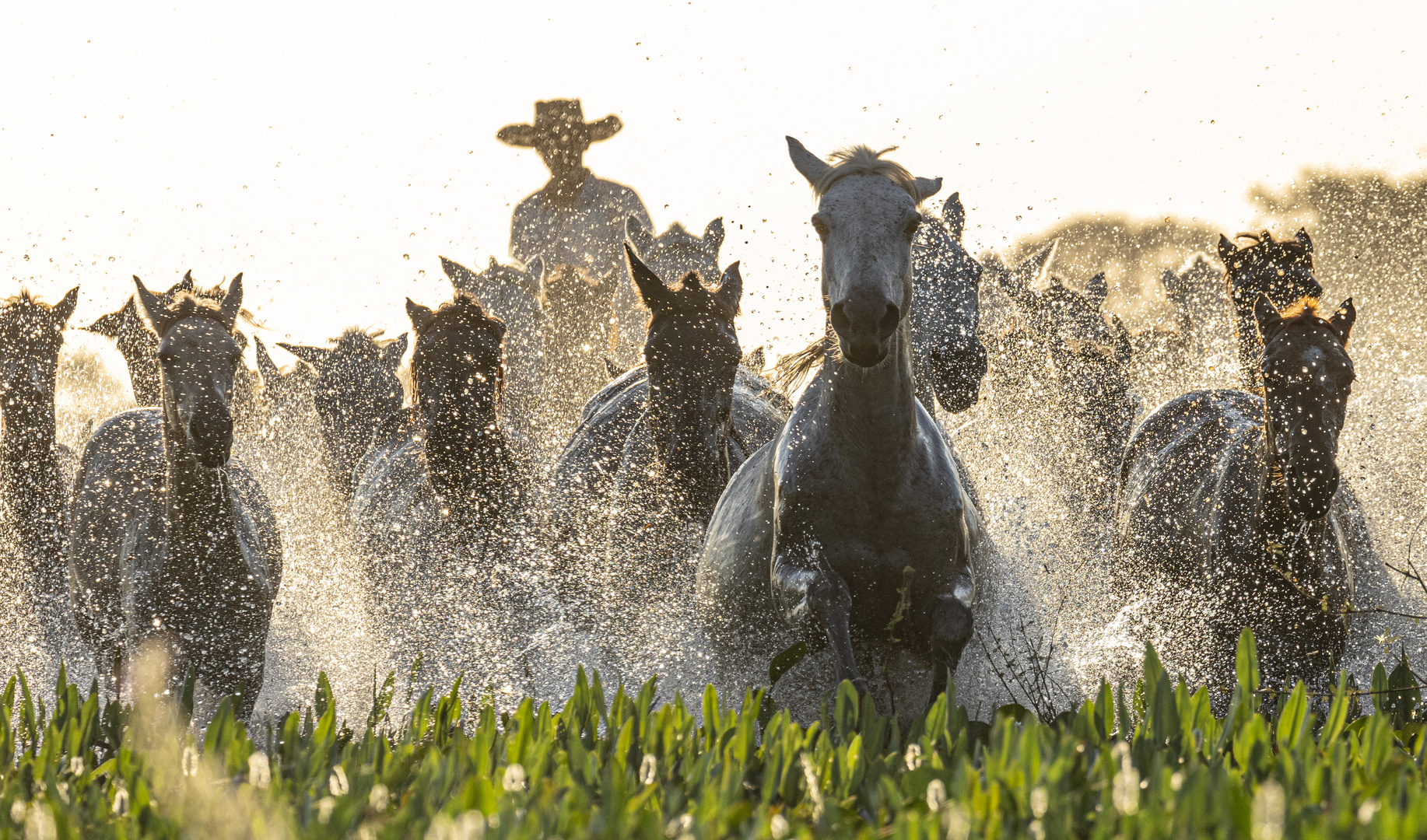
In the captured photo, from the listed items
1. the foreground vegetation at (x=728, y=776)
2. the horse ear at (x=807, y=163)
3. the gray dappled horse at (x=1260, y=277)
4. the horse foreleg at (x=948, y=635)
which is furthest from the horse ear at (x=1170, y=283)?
the foreground vegetation at (x=728, y=776)

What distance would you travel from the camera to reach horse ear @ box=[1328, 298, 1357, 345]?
4.52 m

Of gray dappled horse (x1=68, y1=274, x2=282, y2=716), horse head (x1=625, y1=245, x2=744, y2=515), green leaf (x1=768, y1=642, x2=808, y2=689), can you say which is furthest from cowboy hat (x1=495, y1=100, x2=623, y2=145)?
green leaf (x1=768, y1=642, x2=808, y2=689)

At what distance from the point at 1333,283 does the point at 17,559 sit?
63.9ft

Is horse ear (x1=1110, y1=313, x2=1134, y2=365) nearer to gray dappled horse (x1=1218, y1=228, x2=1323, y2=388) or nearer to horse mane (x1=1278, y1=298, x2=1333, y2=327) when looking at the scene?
gray dappled horse (x1=1218, y1=228, x2=1323, y2=388)

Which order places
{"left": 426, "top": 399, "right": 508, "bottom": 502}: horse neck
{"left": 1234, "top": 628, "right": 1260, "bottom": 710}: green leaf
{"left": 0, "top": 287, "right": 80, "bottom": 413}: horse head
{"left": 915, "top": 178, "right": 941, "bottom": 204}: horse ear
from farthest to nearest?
{"left": 0, "top": 287, "right": 80, "bottom": 413}: horse head
{"left": 426, "top": 399, "right": 508, "bottom": 502}: horse neck
{"left": 915, "top": 178, "right": 941, "bottom": 204}: horse ear
{"left": 1234, "top": 628, "right": 1260, "bottom": 710}: green leaf

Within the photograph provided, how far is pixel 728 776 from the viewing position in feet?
7.28

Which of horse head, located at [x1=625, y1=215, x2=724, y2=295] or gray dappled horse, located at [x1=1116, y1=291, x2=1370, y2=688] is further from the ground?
horse head, located at [x1=625, y1=215, x2=724, y2=295]

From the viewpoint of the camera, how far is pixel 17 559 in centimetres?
682

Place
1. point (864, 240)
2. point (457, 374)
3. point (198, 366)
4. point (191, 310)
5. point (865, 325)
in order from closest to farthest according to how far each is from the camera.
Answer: point (865, 325)
point (864, 240)
point (198, 366)
point (191, 310)
point (457, 374)

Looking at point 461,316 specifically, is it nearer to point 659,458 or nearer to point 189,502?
point 659,458

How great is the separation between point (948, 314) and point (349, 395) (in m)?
5.35

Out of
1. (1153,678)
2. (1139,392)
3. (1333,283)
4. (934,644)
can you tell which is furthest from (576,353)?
(1333,283)

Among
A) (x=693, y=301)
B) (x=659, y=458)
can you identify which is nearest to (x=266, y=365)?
(x=659, y=458)

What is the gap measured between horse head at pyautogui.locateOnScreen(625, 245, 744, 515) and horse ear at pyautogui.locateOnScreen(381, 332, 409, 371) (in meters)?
5.41
